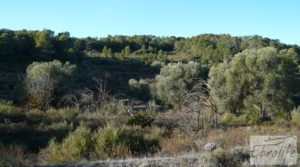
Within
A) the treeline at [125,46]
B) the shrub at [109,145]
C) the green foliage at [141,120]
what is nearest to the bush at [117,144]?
the shrub at [109,145]

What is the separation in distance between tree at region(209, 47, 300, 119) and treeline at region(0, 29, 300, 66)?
1808 centimetres

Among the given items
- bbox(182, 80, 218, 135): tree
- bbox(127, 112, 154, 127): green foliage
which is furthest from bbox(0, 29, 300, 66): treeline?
bbox(182, 80, 218, 135): tree

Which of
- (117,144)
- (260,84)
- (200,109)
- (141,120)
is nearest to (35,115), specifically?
(141,120)

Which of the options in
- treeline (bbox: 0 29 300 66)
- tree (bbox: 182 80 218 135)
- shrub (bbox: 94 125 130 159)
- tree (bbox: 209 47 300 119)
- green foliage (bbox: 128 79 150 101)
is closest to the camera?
shrub (bbox: 94 125 130 159)

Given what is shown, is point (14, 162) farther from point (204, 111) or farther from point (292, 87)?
point (292, 87)

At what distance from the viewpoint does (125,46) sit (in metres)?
81.2

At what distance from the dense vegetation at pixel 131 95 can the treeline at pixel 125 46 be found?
0.58 feet

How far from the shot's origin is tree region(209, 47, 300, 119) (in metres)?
37.2

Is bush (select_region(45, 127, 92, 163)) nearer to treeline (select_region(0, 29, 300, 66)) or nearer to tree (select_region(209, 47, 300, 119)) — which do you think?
tree (select_region(209, 47, 300, 119))

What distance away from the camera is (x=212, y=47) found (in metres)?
72.1

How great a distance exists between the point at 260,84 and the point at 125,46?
46.3 m

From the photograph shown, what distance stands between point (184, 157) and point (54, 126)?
10.3 meters

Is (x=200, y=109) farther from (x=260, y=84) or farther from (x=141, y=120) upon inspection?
(x=260, y=84)

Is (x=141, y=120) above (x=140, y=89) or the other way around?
above
